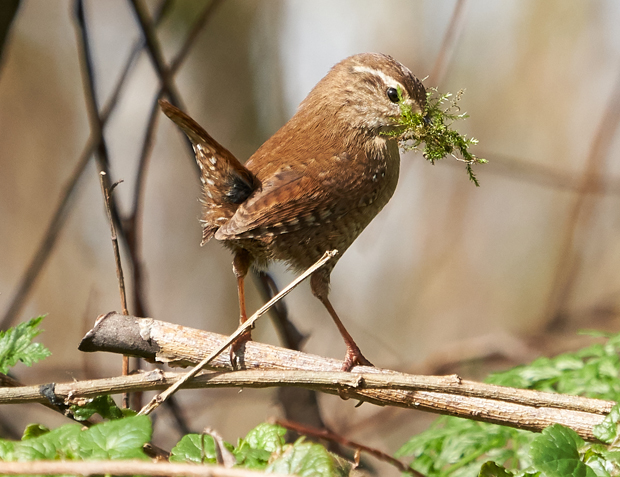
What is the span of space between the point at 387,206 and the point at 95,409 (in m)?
3.53

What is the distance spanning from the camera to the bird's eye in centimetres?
223

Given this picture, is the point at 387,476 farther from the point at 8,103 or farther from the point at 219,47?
the point at 8,103

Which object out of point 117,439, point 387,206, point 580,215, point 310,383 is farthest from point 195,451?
point 580,215

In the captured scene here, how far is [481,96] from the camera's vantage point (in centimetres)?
484

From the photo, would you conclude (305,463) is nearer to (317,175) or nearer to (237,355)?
(237,355)

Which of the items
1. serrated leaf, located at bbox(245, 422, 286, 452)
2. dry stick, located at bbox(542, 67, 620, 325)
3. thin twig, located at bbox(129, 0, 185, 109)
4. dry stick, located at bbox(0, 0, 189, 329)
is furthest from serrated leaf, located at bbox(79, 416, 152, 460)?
dry stick, located at bbox(542, 67, 620, 325)

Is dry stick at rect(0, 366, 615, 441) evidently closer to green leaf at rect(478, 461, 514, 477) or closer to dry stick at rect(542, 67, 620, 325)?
green leaf at rect(478, 461, 514, 477)

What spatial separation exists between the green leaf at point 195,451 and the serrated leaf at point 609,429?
2.48 feet

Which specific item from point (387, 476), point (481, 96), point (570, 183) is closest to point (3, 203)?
point (387, 476)

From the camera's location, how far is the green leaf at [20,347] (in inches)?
48.5

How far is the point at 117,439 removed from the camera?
2.84 ft

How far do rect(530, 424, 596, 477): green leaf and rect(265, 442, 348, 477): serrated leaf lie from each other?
376 mm

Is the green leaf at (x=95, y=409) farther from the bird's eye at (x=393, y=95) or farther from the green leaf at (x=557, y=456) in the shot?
the bird's eye at (x=393, y=95)

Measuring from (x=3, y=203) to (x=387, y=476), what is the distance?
3448 mm
